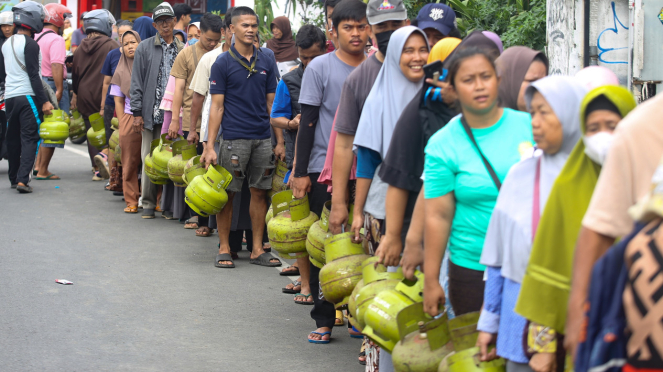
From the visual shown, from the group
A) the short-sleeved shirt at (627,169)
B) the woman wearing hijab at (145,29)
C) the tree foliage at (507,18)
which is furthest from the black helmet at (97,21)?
the short-sleeved shirt at (627,169)

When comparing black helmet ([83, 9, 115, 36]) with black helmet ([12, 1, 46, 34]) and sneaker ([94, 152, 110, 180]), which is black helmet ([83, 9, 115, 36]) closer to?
black helmet ([12, 1, 46, 34])

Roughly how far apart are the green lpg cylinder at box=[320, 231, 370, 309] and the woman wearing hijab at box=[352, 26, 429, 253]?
131 millimetres

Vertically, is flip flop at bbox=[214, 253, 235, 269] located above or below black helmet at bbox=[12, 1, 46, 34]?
below

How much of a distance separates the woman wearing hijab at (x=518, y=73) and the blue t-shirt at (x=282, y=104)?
3211 mm

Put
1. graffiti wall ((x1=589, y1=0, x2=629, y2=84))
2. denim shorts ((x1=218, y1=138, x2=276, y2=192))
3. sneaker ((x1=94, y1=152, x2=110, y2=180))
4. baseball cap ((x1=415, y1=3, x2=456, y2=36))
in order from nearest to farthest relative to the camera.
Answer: baseball cap ((x1=415, y1=3, x2=456, y2=36)) < graffiti wall ((x1=589, y1=0, x2=629, y2=84)) < denim shorts ((x1=218, y1=138, x2=276, y2=192)) < sneaker ((x1=94, y1=152, x2=110, y2=180))

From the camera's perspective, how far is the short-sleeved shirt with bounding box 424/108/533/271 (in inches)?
120

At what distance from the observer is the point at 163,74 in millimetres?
9125

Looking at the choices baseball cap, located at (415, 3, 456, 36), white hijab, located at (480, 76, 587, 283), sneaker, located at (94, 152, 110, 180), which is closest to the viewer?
white hijab, located at (480, 76, 587, 283)

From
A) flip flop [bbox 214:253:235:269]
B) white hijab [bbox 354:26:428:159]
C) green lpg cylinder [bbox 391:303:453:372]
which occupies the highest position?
white hijab [bbox 354:26:428:159]

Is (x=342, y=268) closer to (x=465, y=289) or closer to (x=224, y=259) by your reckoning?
(x=465, y=289)

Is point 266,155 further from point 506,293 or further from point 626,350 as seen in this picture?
point 626,350

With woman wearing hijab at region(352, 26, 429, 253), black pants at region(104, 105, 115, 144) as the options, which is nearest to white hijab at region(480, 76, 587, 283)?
woman wearing hijab at region(352, 26, 429, 253)

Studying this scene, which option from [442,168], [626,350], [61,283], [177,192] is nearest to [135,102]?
[177,192]

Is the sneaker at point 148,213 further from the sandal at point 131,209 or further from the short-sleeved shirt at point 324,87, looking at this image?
the short-sleeved shirt at point 324,87
